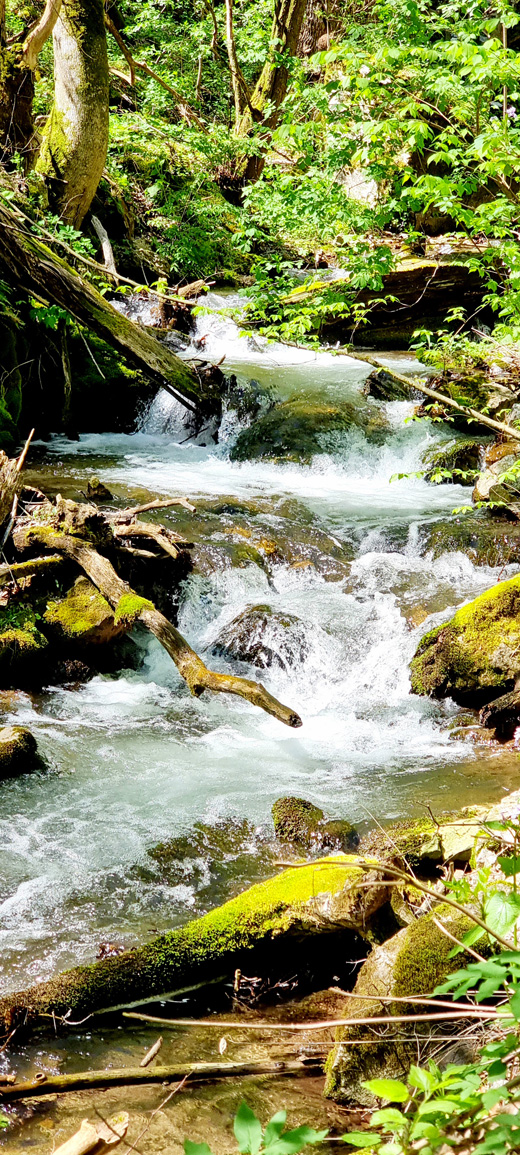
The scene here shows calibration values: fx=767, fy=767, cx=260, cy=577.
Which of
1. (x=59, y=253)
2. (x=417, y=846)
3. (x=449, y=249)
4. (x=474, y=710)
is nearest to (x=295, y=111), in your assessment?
(x=59, y=253)

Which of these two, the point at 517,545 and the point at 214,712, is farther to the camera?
the point at 517,545

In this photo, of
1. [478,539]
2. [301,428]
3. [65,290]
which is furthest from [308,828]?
[301,428]

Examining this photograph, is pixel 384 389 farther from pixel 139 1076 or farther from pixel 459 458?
pixel 139 1076

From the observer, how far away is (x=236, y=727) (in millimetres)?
5906

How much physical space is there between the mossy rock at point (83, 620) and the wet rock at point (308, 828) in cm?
237

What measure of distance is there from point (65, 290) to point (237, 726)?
17.3ft

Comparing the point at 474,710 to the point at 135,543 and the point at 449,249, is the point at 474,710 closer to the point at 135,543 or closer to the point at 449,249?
the point at 135,543

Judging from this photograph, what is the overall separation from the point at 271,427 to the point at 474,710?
625 centimetres

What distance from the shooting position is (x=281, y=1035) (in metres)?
2.94

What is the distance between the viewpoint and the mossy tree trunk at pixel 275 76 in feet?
52.1

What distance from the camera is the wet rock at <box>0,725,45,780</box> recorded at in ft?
15.8

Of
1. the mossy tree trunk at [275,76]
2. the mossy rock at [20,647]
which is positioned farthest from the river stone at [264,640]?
the mossy tree trunk at [275,76]

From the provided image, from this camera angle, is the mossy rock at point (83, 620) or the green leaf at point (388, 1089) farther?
the mossy rock at point (83, 620)

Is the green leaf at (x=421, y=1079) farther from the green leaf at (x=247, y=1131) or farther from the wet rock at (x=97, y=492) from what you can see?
the wet rock at (x=97, y=492)
